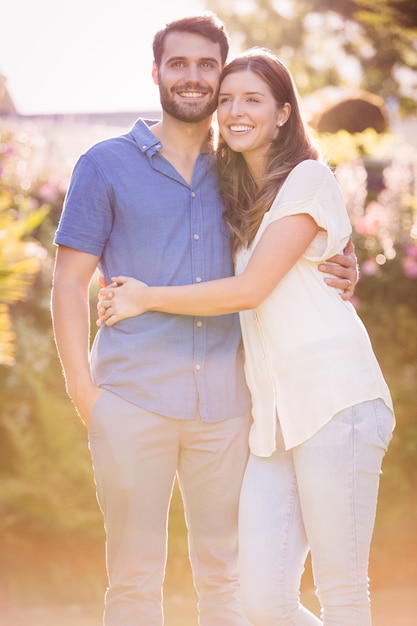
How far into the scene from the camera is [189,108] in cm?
325

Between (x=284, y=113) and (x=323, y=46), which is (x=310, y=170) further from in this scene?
(x=323, y=46)

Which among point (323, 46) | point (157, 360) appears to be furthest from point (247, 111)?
point (323, 46)

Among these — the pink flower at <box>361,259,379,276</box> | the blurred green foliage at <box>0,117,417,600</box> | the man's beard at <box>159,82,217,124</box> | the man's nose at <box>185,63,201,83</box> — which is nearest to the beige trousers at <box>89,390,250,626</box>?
the man's beard at <box>159,82,217,124</box>

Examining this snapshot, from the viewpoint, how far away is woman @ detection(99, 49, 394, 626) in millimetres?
2855

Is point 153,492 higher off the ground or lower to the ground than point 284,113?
lower

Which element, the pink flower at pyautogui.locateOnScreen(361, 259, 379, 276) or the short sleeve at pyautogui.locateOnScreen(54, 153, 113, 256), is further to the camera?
the pink flower at pyautogui.locateOnScreen(361, 259, 379, 276)

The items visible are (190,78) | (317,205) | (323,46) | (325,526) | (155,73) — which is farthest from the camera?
(323,46)

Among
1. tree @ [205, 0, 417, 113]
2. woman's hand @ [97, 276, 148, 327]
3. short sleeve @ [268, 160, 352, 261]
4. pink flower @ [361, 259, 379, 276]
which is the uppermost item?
tree @ [205, 0, 417, 113]

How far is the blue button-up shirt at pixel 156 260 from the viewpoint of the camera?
3.15 metres

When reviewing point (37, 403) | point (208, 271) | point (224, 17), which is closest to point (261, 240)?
point (208, 271)

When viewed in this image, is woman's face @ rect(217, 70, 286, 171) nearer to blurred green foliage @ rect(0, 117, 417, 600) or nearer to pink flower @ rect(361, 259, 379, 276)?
blurred green foliage @ rect(0, 117, 417, 600)

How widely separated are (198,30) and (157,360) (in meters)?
1.16

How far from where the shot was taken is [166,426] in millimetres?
3146

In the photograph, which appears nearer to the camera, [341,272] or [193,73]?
[341,272]
